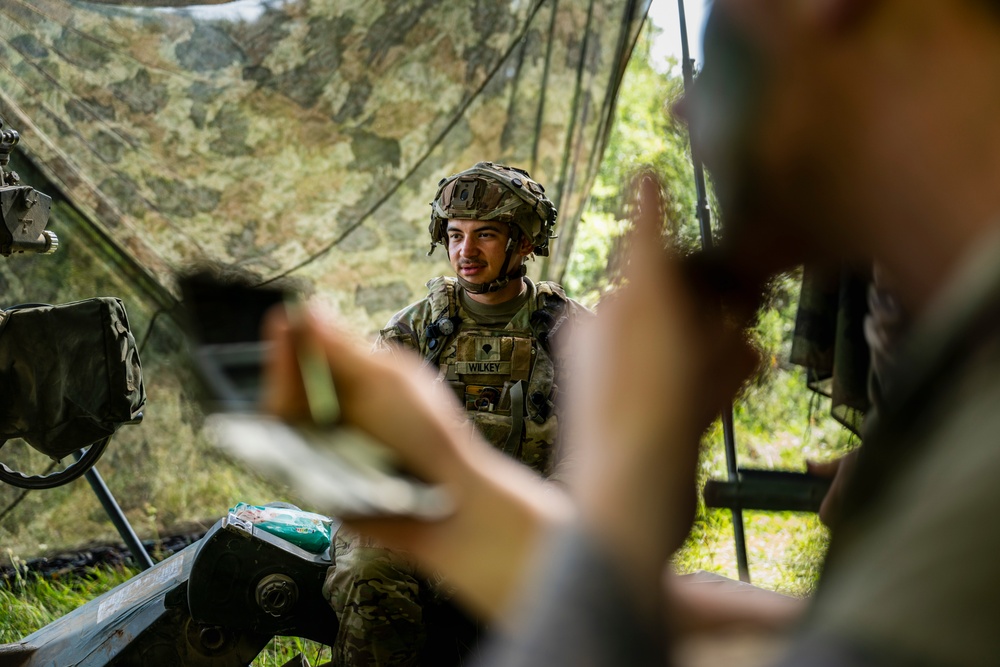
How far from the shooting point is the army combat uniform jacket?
11.1ft

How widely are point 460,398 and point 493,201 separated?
2.51 ft

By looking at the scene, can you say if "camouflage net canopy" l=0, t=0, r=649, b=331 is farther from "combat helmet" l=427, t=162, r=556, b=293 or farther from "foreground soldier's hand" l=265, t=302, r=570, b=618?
"foreground soldier's hand" l=265, t=302, r=570, b=618

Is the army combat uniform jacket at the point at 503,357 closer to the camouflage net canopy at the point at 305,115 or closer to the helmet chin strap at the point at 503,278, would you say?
the helmet chin strap at the point at 503,278

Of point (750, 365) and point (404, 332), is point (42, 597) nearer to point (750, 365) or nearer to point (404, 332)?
point (404, 332)

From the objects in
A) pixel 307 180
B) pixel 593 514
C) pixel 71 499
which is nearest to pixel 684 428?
pixel 593 514

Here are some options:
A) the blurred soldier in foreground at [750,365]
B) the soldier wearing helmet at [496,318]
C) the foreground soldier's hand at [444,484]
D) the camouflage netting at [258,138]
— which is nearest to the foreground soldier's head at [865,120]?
the blurred soldier in foreground at [750,365]

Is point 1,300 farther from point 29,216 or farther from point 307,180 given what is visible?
point 29,216

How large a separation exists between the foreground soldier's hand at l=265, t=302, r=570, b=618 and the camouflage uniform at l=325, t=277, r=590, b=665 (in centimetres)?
228

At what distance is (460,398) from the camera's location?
138 inches

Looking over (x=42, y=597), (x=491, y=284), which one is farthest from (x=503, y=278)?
(x=42, y=597)

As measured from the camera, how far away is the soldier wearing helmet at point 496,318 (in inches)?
134

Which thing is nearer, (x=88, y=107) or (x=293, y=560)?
(x=293, y=560)

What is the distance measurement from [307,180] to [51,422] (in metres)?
2.64

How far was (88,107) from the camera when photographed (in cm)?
474
